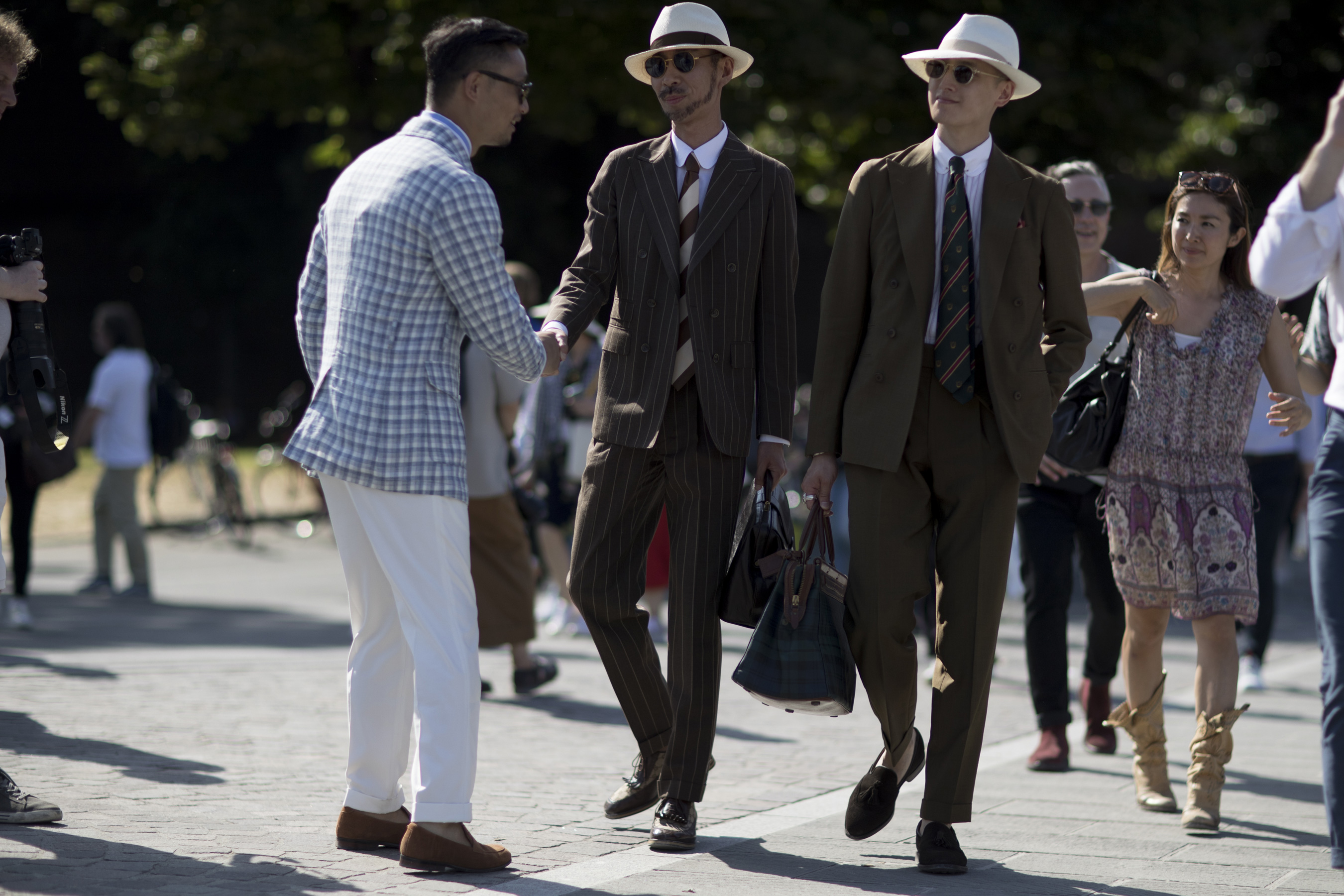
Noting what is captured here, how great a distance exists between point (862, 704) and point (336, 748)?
9.36 ft

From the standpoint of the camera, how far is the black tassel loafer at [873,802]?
4.67 meters

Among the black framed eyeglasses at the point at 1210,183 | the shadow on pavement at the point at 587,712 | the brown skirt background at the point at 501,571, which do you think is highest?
the black framed eyeglasses at the point at 1210,183

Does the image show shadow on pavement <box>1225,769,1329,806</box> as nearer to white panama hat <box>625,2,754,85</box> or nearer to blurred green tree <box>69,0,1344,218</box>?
white panama hat <box>625,2,754,85</box>

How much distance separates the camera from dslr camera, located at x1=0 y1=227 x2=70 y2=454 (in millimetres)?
4781

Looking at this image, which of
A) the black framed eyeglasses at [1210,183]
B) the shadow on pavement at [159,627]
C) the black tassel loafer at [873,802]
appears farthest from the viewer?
the shadow on pavement at [159,627]

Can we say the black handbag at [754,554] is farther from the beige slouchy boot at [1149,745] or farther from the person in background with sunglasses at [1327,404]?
the beige slouchy boot at [1149,745]

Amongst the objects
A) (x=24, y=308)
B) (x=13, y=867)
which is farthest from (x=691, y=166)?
(x=13, y=867)

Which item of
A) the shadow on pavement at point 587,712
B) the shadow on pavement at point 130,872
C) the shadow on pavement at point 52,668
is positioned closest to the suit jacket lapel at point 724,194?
the shadow on pavement at point 130,872

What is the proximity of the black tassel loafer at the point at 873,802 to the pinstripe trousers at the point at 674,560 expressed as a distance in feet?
1.49

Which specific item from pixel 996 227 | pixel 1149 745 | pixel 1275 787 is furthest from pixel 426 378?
pixel 1275 787

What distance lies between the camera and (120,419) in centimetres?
1212

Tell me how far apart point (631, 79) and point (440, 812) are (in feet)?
41.9

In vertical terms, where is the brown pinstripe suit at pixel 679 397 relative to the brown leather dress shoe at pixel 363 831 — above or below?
above

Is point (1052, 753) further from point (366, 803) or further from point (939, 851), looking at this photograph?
point (366, 803)
